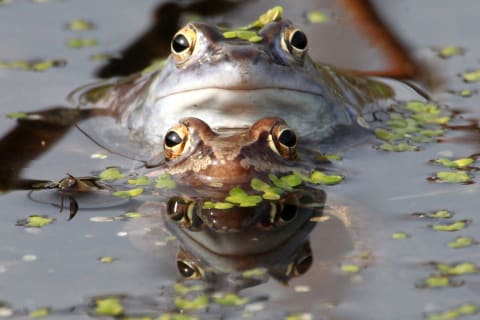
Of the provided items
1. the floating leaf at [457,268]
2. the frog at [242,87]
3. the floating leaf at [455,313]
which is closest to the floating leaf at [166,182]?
the frog at [242,87]

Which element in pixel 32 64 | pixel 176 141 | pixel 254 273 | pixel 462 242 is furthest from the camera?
pixel 32 64

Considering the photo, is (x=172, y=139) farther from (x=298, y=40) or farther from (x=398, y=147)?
(x=398, y=147)

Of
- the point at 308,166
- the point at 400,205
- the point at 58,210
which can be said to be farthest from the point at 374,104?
the point at 58,210

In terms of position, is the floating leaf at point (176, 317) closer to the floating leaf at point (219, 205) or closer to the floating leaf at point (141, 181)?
the floating leaf at point (219, 205)

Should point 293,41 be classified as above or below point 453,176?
above

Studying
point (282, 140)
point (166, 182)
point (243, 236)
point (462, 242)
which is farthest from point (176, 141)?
point (462, 242)

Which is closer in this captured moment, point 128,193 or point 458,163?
point 128,193

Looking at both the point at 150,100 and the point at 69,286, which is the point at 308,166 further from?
the point at 69,286
